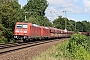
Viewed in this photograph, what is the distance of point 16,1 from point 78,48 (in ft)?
→ 136

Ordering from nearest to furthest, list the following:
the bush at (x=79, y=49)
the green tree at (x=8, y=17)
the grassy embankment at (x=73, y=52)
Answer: the grassy embankment at (x=73, y=52) < the bush at (x=79, y=49) < the green tree at (x=8, y=17)

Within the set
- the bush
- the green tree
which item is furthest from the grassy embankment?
the green tree

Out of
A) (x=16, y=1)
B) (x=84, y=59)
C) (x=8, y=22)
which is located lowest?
(x=84, y=59)

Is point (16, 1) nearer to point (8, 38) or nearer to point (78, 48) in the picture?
point (8, 38)

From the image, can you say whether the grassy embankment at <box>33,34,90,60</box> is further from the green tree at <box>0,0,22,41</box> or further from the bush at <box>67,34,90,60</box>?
the green tree at <box>0,0,22,41</box>

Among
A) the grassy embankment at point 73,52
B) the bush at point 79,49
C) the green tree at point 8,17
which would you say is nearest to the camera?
the grassy embankment at point 73,52

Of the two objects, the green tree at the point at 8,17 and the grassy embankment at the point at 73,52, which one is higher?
the green tree at the point at 8,17

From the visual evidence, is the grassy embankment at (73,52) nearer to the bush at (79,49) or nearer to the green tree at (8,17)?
the bush at (79,49)

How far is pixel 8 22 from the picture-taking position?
55.3 m

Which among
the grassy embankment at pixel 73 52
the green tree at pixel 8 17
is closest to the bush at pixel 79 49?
the grassy embankment at pixel 73 52

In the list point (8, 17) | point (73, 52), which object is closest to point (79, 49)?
point (73, 52)

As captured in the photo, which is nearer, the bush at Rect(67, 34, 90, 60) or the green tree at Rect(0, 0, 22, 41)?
the bush at Rect(67, 34, 90, 60)

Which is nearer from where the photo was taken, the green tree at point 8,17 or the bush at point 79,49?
the bush at point 79,49

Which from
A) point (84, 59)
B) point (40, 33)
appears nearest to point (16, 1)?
point (40, 33)
